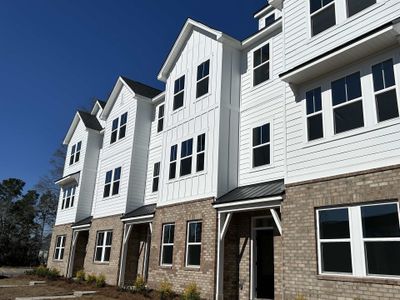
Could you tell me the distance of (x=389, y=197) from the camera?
8570 millimetres

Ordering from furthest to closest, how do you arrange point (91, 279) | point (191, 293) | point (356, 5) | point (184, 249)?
point (91, 279)
point (184, 249)
point (191, 293)
point (356, 5)

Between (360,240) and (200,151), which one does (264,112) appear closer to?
(200,151)

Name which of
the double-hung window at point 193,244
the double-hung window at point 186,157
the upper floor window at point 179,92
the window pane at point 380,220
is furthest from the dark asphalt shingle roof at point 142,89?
the window pane at point 380,220

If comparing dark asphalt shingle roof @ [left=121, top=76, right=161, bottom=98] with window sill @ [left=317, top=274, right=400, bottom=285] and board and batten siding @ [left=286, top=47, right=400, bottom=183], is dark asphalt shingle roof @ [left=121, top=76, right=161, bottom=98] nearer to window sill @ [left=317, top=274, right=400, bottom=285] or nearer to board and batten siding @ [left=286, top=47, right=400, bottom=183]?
board and batten siding @ [left=286, top=47, right=400, bottom=183]

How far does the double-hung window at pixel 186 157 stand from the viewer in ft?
54.2

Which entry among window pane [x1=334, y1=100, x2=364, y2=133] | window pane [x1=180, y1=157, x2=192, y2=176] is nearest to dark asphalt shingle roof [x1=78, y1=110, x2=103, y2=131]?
window pane [x1=180, y1=157, x2=192, y2=176]

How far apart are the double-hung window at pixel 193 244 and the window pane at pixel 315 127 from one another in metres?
6.23

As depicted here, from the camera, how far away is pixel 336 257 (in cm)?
941

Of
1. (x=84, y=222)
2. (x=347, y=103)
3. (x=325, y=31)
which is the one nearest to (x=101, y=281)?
(x=84, y=222)

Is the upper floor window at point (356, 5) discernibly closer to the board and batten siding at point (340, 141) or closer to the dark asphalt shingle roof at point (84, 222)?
the board and batten siding at point (340, 141)

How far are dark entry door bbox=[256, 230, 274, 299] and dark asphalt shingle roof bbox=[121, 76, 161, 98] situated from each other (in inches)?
505

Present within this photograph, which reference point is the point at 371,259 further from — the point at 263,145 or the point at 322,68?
the point at 263,145

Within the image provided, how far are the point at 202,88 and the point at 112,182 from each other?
9446 mm

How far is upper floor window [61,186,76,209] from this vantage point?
2842cm
